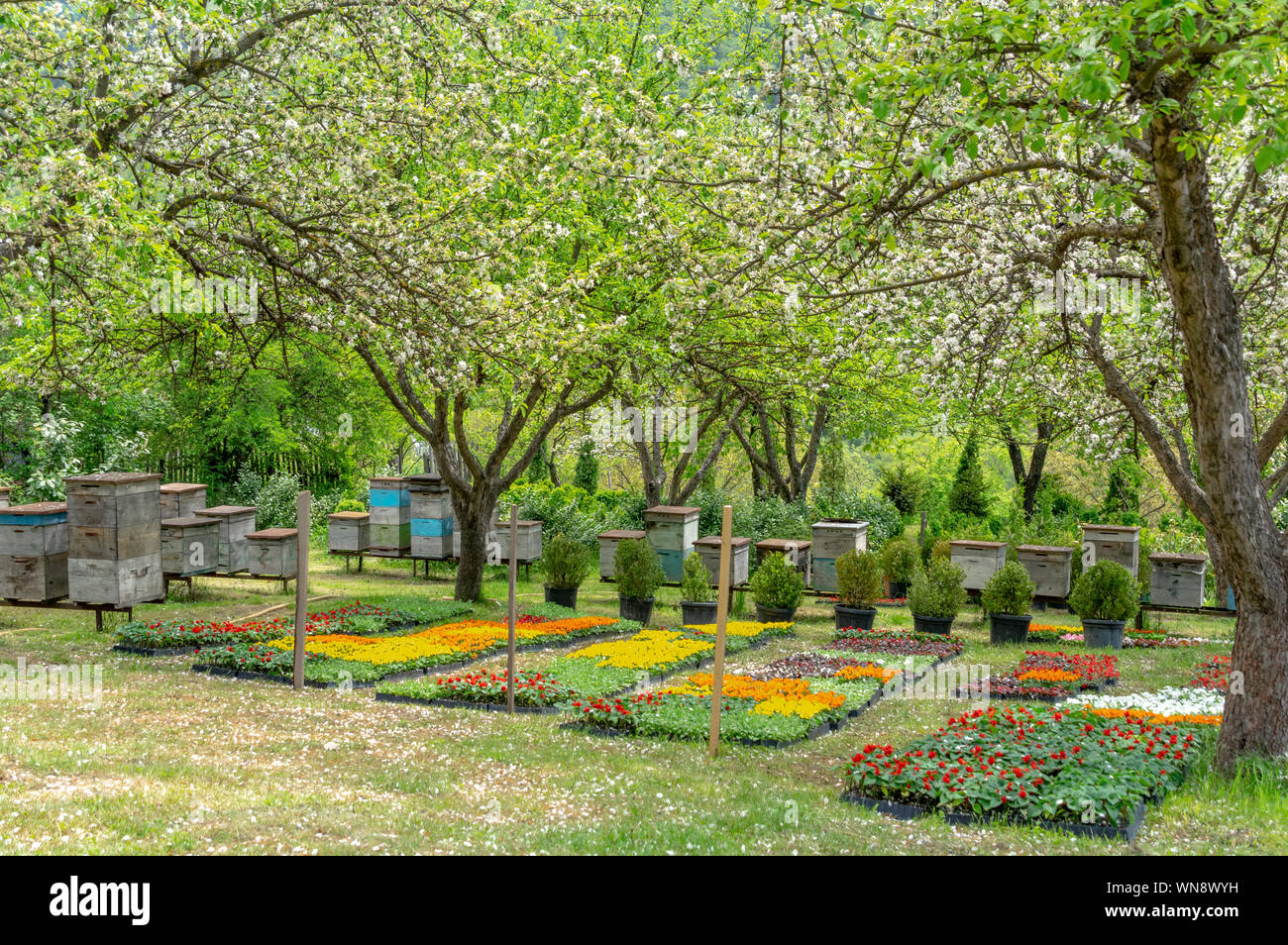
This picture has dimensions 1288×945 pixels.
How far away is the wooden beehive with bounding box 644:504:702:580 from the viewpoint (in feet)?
57.4

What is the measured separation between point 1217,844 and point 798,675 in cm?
630

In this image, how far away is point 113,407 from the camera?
24844 mm

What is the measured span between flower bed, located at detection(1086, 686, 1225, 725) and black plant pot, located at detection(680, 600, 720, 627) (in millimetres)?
6868

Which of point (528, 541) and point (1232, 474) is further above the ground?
point (1232, 474)

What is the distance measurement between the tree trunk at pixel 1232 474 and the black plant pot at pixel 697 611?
31.2 ft

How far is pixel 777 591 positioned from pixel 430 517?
7.80 meters

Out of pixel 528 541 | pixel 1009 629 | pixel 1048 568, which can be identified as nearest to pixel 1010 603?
pixel 1009 629

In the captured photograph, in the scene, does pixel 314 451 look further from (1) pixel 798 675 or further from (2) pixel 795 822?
(2) pixel 795 822

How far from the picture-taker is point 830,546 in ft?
59.4

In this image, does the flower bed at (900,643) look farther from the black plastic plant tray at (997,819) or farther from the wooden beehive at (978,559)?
the black plastic plant tray at (997,819)

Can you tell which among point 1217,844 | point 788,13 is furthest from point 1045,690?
point 788,13

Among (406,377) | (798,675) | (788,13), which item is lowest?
→ (798,675)

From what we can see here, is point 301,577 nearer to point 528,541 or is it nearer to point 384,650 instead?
point 384,650

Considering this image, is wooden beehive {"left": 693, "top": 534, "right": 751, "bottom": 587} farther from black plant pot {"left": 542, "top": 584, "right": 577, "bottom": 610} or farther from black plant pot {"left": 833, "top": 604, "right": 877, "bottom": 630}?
black plant pot {"left": 542, "top": 584, "right": 577, "bottom": 610}
